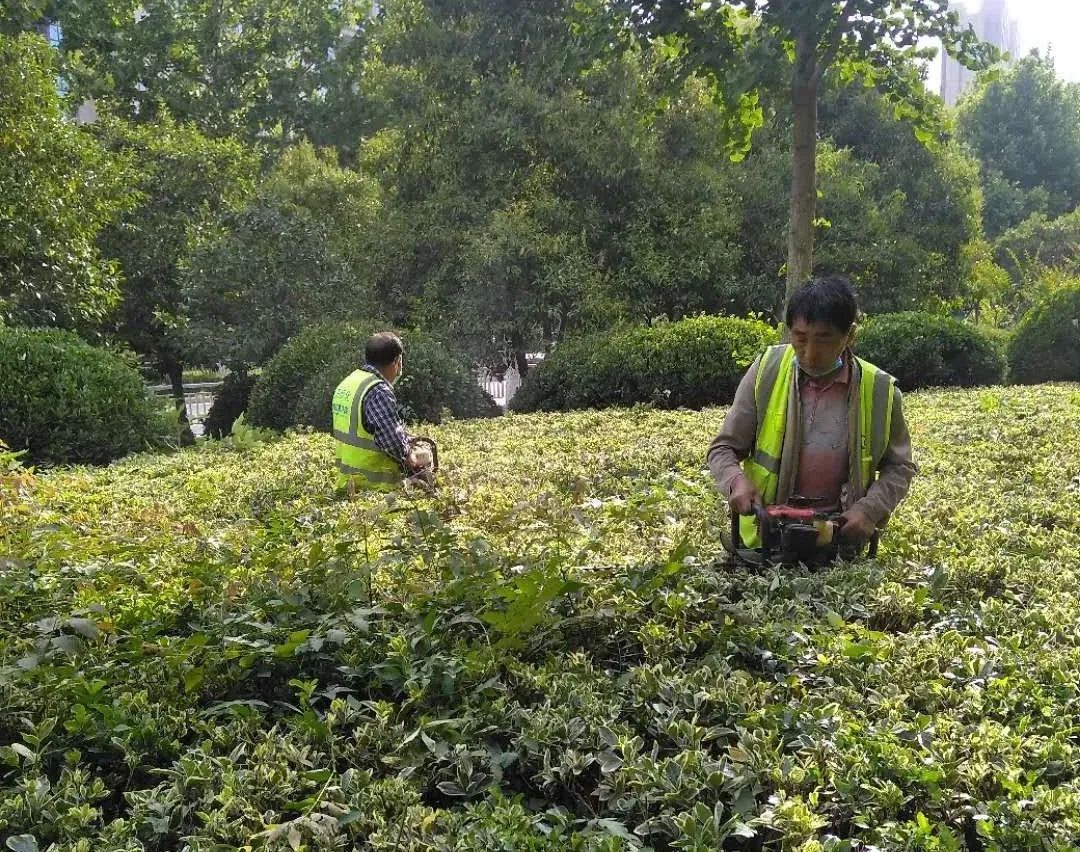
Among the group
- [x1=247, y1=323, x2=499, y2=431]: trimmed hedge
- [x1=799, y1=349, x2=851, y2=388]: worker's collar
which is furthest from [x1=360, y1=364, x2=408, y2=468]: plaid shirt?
[x1=247, y1=323, x2=499, y2=431]: trimmed hedge

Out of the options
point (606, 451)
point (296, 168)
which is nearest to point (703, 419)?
point (606, 451)

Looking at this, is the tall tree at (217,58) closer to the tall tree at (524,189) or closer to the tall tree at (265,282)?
the tall tree at (265,282)

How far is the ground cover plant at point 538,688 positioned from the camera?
1.85m

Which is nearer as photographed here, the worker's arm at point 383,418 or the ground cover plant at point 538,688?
the ground cover plant at point 538,688

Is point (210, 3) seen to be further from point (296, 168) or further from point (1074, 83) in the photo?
point (1074, 83)

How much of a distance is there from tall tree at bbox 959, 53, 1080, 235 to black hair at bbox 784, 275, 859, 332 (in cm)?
3960

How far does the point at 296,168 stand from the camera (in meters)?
19.4

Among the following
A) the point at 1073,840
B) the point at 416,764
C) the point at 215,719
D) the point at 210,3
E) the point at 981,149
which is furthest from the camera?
the point at 981,149

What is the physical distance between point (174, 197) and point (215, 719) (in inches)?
642

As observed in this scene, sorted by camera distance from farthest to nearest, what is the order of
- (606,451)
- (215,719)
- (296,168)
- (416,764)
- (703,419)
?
1. (296,168)
2. (703,419)
3. (606,451)
4. (215,719)
5. (416,764)

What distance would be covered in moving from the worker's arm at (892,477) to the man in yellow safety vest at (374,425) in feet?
9.46

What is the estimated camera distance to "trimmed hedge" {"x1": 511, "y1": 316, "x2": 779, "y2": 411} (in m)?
10.8

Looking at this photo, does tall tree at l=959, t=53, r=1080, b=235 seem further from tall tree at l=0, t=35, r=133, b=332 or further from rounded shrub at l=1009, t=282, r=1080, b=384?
tall tree at l=0, t=35, r=133, b=332

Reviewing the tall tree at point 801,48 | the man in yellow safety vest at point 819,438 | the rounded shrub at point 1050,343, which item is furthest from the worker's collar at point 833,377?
the rounded shrub at point 1050,343
